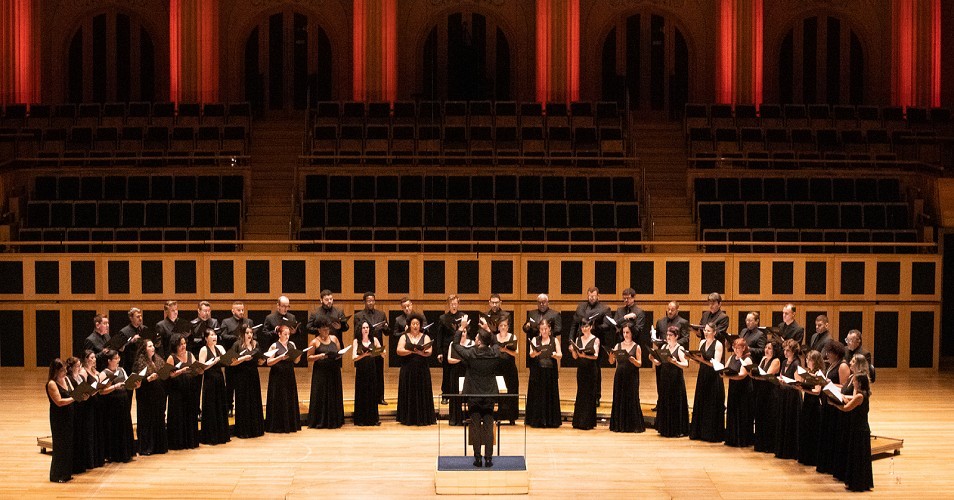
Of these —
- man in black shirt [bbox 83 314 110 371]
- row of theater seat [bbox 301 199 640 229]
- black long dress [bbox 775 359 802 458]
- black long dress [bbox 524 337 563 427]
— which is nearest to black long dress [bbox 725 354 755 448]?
black long dress [bbox 775 359 802 458]

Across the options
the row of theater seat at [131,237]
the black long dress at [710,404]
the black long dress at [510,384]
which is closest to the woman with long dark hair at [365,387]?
the black long dress at [510,384]

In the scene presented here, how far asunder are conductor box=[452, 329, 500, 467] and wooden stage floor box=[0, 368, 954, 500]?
0.50 meters

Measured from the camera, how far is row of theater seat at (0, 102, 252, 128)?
17.0 meters

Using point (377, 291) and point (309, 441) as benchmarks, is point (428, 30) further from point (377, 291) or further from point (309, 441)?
point (309, 441)

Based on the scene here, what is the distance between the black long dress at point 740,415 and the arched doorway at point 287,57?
11514 mm

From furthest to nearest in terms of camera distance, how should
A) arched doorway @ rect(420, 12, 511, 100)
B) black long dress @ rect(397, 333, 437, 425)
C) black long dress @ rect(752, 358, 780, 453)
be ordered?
arched doorway @ rect(420, 12, 511, 100) < black long dress @ rect(397, 333, 437, 425) < black long dress @ rect(752, 358, 780, 453)

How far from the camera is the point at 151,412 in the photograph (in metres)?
9.80

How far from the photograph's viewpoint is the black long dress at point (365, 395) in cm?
1109

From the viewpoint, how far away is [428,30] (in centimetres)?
1991

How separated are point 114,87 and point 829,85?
1249 centimetres

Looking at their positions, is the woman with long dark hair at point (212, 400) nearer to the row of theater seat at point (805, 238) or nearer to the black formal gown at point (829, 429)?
the black formal gown at point (829, 429)

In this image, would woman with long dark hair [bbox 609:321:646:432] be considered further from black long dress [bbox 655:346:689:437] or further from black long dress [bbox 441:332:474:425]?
black long dress [bbox 441:332:474:425]

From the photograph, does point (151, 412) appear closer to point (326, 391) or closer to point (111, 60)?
point (326, 391)

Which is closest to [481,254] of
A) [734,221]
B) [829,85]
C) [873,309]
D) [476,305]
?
[476,305]
